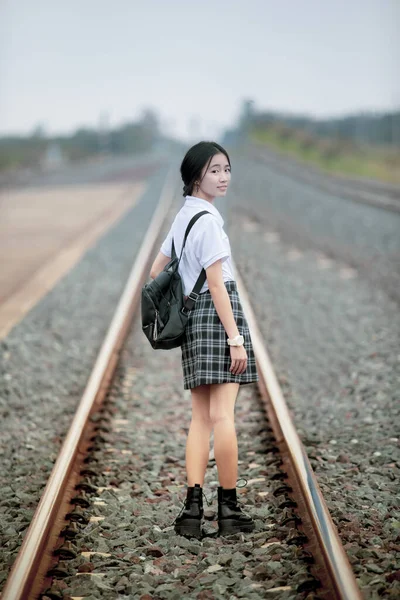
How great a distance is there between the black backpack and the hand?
247 millimetres

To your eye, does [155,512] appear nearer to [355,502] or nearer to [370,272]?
[355,502]

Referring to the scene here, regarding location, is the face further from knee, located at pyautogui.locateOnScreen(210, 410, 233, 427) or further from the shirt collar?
knee, located at pyautogui.locateOnScreen(210, 410, 233, 427)

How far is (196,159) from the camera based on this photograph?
3586 mm

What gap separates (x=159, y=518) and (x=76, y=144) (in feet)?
286

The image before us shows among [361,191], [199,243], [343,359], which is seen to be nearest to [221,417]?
[199,243]

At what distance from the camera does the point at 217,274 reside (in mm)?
3482

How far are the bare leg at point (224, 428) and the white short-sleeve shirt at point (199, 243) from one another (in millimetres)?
471

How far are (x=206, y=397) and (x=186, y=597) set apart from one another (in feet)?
3.19

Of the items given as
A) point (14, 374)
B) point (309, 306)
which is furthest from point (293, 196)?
point (14, 374)

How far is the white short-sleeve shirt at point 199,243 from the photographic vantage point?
3.47 meters

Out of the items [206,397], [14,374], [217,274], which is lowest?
[14,374]

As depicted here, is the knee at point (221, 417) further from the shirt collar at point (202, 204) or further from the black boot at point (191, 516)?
the shirt collar at point (202, 204)

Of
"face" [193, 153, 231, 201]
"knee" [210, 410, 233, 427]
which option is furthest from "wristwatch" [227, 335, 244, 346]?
"face" [193, 153, 231, 201]

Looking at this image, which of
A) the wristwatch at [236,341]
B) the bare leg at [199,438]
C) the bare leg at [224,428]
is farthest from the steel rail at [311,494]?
the wristwatch at [236,341]
